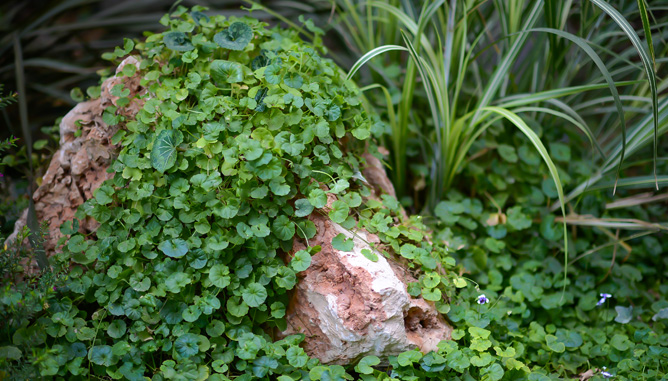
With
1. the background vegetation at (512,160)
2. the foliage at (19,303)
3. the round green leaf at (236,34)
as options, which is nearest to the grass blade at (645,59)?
the background vegetation at (512,160)

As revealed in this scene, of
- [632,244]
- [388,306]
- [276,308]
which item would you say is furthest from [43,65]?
[632,244]

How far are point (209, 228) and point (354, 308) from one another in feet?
1.78

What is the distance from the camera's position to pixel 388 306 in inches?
64.4

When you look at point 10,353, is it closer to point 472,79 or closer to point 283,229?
point 283,229

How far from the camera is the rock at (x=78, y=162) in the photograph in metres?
1.93

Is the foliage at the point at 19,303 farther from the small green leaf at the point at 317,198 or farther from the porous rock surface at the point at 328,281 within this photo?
the small green leaf at the point at 317,198

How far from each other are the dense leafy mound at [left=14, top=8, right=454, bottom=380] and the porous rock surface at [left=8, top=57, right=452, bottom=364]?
0.07m

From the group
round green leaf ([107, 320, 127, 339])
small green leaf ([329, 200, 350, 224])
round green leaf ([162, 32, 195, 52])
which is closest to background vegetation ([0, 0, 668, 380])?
small green leaf ([329, 200, 350, 224])

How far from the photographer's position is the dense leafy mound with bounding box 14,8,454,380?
1617 mm

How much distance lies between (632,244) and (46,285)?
254 cm

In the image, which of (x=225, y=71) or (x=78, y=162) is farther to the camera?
(x=78, y=162)

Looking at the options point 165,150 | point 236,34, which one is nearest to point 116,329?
point 165,150

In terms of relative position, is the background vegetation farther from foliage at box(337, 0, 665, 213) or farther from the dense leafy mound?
the dense leafy mound

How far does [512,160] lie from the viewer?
2395mm
